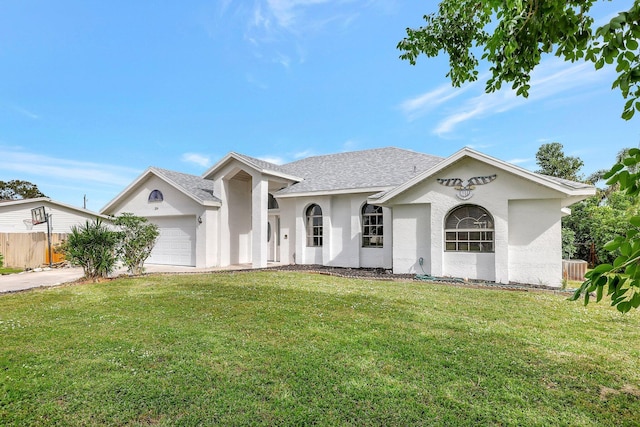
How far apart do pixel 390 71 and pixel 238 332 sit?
6.63m

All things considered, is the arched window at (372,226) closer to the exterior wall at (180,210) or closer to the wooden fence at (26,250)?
the exterior wall at (180,210)

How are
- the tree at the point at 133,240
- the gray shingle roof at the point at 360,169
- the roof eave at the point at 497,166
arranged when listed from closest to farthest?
1. the roof eave at the point at 497,166
2. the tree at the point at 133,240
3. the gray shingle roof at the point at 360,169

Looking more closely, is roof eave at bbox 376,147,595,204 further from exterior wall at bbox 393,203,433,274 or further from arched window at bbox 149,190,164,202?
arched window at bbox 149,190,164,202

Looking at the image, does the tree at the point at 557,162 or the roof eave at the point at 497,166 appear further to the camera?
the tree at the point at 557,162

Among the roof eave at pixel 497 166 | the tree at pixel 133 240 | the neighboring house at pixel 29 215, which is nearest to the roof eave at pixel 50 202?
the neighboring house at pixel 29 215

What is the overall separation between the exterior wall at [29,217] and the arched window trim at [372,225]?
61.9 feet

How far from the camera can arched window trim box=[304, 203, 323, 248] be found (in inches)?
645

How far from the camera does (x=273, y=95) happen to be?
15461mm

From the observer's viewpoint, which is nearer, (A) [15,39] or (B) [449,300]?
(B) [449,300]

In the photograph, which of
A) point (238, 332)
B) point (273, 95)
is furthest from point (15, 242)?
point (238, 332)

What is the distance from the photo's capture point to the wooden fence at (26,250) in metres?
17.9

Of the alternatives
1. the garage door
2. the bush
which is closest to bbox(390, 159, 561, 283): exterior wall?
the garage door

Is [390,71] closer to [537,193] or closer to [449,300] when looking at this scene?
[449,300]

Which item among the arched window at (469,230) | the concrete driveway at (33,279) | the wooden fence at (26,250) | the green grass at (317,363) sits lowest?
the concrete driveway at (33,279)
